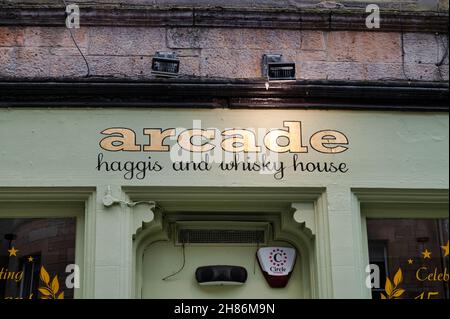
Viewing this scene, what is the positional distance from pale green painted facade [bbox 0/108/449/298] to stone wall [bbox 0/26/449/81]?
0.39 metres

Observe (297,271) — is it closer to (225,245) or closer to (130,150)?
(225,245)

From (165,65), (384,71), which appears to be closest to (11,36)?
(165,65)

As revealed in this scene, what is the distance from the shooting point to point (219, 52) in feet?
22.7

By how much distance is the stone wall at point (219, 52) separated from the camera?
6809mm

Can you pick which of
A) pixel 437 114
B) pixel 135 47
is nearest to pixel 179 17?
pixel 135 47

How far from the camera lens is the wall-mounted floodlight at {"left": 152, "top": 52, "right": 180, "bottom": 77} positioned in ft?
21.8

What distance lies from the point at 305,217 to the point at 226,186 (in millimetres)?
687

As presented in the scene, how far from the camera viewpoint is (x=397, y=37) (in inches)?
280

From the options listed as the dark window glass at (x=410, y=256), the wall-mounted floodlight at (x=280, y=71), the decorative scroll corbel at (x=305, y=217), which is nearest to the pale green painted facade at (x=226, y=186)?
the decorative scroll corbel at (x=305, y=217)

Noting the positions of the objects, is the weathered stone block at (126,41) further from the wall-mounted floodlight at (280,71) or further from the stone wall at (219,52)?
the wall-mounted floodlight at (280,71)

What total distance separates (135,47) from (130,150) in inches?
36.9

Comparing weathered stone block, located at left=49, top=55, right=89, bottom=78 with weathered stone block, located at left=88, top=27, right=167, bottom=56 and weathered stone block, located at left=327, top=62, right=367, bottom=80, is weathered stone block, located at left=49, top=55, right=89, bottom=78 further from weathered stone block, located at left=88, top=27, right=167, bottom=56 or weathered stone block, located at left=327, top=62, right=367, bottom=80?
weathered stone block, located at left=327, top=62, right=367, bottom=80

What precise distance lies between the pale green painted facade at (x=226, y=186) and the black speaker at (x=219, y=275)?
0.45 metres
